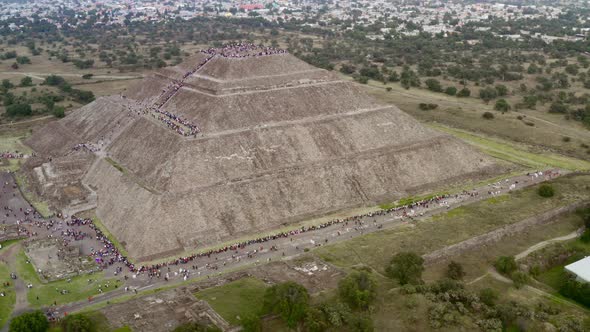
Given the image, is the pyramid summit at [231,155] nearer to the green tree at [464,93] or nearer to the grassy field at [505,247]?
the grassy field at [505,247]

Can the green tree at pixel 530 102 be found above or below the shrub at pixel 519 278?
below

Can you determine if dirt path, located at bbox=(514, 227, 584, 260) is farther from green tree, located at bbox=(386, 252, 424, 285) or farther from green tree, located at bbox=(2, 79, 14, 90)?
green tree, located at bbox=(2, 79, 14, 90)

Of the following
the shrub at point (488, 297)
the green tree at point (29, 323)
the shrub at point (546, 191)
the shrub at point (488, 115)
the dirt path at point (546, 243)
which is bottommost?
the shrub at point (488, 115)

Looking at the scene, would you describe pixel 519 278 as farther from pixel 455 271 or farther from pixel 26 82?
pixel 26 82

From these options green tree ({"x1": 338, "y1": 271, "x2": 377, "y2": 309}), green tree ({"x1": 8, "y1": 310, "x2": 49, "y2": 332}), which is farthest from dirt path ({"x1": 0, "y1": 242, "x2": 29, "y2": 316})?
green tree ({"x1": 338, "y1": 271, "x2": 377, "y2": 309})

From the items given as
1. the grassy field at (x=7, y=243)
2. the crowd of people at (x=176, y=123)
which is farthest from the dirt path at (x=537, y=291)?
the grassy field at (x=7, y=243)

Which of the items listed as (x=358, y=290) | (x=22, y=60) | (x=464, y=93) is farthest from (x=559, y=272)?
(x=22, y=60)

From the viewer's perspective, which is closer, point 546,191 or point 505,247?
point 505,247
